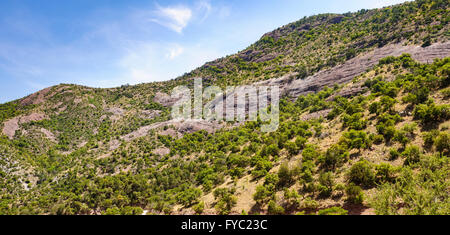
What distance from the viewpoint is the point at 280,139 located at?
30625 millimetres

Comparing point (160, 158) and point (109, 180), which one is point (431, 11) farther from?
point (109, 180)

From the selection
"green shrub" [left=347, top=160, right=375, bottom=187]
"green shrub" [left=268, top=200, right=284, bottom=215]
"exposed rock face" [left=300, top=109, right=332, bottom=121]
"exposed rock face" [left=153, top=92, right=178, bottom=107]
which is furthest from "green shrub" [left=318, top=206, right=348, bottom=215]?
"exposed rock face" [left=153, top=92, right=178, bottom=107]

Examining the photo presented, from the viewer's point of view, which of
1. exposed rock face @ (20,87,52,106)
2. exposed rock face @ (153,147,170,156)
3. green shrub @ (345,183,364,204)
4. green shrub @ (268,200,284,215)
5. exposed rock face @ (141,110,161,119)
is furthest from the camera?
exposed rock face @ (20,87,52,106)

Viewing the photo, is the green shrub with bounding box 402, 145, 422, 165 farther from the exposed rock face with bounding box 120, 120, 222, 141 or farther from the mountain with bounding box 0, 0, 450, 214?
the exposed rock face with bounding box 120, 120, 222, 141

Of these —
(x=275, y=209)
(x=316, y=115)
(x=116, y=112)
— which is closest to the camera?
(x=275, y=209)

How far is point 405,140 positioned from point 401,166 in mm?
3591

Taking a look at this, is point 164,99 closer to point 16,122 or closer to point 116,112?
point 116,112

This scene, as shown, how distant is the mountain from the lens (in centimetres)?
1530

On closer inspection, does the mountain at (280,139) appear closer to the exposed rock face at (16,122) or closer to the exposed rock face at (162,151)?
the exposed rock face at (162,151)

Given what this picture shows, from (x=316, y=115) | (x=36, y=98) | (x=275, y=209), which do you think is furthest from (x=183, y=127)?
(x=36, y=98)

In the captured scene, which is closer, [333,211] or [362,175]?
[333,211]

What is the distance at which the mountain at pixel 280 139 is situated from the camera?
602 inches
